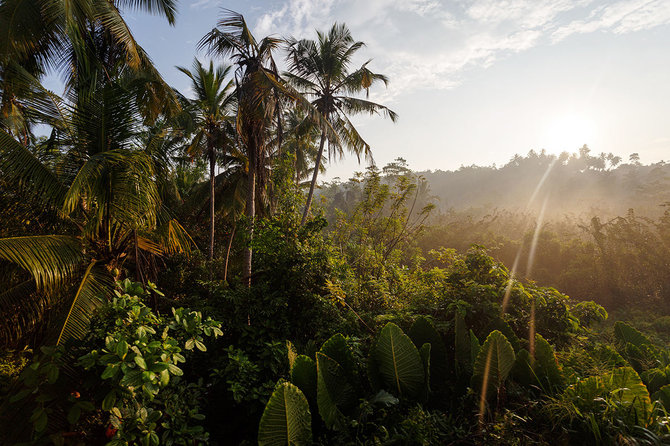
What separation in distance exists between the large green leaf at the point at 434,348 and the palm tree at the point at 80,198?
152 inches

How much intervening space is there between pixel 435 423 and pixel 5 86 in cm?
784

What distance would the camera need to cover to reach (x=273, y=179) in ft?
16.3

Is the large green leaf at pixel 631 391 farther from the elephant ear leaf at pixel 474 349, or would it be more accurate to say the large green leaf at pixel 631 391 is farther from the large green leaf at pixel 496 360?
the elephant ear leaf at pixel 474 349

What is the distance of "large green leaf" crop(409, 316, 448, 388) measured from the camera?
2977 millimetres

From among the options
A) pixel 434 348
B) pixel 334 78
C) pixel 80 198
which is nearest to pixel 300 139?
pixel 334 78

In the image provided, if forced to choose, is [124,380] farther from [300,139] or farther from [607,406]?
[300,139]

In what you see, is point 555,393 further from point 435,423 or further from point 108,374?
point 108,374

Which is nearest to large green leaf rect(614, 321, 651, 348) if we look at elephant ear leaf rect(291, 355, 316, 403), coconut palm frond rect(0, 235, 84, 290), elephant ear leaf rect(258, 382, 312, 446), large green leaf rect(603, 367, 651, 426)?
large green leaf rect(603, 367, 651, 426)

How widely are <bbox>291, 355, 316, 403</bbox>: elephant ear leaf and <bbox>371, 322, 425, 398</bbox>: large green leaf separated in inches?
25.1

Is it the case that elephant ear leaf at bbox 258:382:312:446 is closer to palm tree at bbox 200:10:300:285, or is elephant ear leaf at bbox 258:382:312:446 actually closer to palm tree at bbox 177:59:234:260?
palm tree at bbox 200:10:300:285

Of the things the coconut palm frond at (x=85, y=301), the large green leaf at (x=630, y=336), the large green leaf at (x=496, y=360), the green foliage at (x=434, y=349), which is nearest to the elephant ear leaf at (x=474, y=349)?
the green foliage at (x=434, y=349)

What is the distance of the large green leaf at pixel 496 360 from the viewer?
2424mm

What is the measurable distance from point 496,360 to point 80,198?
5.39 meters

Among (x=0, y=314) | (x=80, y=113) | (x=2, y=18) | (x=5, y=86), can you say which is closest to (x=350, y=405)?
(x=0, y=314)
